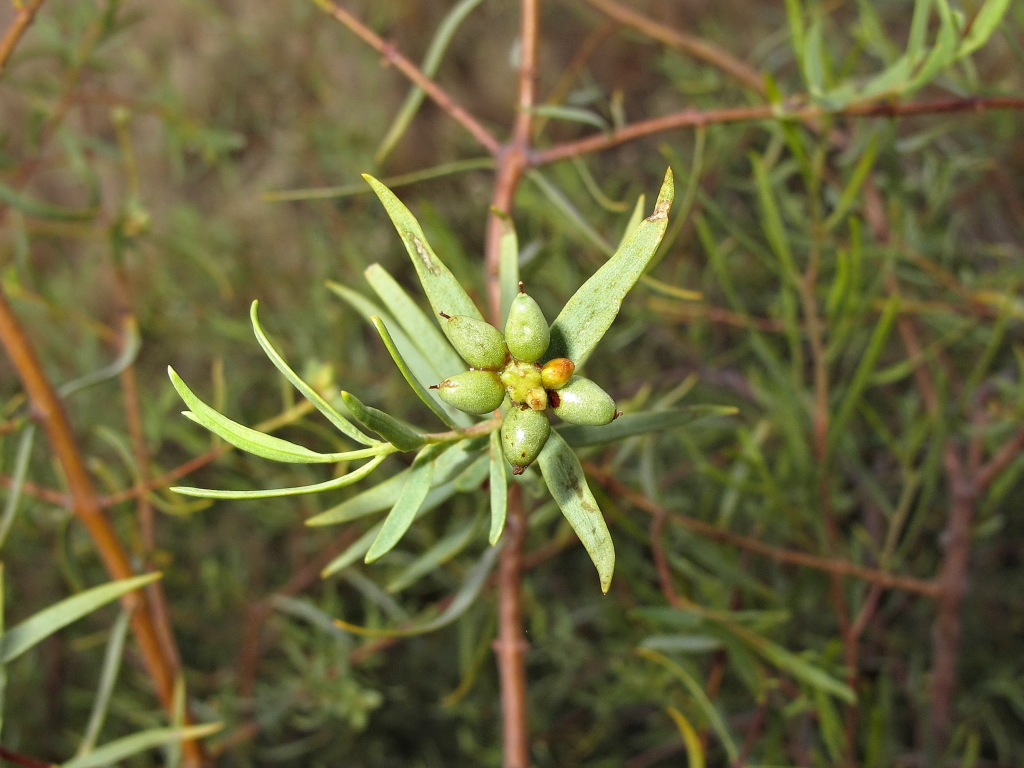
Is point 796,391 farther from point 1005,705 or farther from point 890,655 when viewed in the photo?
point 1005,705

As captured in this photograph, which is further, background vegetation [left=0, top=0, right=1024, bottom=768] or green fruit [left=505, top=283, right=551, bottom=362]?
background vegetation [left=0, top=0, right=1024, bottom=768]

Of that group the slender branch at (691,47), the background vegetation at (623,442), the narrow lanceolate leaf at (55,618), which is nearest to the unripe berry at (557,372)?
the background vegetation at (623,442)

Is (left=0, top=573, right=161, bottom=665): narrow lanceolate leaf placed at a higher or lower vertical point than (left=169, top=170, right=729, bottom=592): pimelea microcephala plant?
lower

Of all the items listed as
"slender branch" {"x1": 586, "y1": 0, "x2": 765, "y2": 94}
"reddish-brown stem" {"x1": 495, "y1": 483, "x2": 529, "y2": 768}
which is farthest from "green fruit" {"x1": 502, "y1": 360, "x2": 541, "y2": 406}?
"slender branch" {"x1": 586, "y1": 0, "x2": 765, "y2": 94}

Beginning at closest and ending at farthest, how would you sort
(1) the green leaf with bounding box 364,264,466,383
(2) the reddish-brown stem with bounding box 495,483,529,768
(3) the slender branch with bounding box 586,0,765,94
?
1. (1) the green leaf with bounding box 364,264,466,383
2. (2) the reddish-brown stem with bounding box 495,483,529,768
3. (3) the slender branch with bounding box 586,0,765,94

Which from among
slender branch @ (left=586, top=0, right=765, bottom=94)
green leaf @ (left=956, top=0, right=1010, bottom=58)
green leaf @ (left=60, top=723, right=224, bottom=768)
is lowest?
green leaf @ (left=60, top=723, right=224, bottom=768)

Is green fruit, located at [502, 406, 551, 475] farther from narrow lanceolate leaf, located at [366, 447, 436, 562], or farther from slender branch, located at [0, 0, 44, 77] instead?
slender branch, located at [0, 0, 44, 77]

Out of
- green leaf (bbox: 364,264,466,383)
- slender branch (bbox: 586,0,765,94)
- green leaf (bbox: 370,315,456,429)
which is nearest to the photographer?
green leaf (bbox: 370,315,456,429)

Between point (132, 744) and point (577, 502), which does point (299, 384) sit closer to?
point (577, 502)
